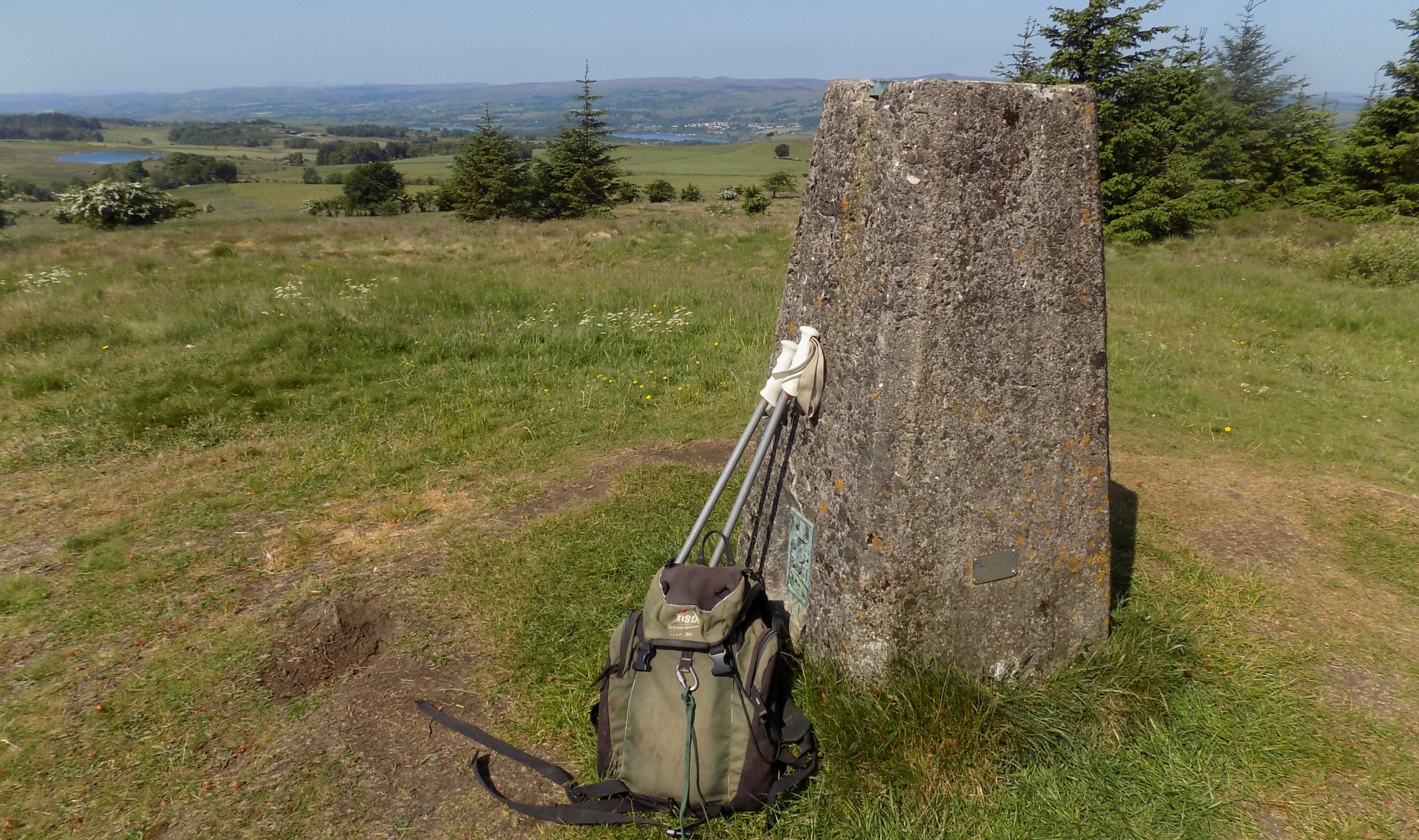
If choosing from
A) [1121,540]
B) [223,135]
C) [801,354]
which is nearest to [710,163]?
[1121,540]

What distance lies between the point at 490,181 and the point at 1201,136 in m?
31.8

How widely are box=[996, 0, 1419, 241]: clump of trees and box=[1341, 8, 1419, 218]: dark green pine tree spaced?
3 cm

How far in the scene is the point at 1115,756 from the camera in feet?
10.1

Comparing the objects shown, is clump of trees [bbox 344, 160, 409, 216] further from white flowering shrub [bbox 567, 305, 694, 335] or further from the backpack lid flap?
the backpack lid flap

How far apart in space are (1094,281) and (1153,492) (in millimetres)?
3355

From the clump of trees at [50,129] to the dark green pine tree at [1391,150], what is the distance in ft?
633

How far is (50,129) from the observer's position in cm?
16700

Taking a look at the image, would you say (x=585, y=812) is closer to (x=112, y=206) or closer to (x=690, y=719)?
(x=690, y=719)

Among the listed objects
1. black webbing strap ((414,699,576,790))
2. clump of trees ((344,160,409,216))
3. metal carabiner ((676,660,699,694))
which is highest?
clump of trees ((344,160,409,216))

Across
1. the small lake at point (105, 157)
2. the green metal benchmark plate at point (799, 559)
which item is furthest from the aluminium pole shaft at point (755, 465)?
the small lake at point (105, 157)

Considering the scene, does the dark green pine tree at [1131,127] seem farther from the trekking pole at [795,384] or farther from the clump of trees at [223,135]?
the clump of trees at [223,135]

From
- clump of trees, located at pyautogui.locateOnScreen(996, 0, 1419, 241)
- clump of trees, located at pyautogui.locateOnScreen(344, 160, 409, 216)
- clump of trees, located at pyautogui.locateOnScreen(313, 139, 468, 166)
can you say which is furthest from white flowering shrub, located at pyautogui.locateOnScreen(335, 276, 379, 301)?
clump of trees, located at pyautogui.locateOnScreen(313, 139, 468, 166)

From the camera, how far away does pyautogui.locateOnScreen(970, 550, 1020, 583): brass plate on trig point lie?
3047 millimetres

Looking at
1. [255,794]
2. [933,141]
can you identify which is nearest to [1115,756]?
[933,141]
